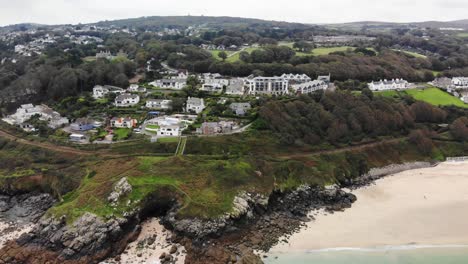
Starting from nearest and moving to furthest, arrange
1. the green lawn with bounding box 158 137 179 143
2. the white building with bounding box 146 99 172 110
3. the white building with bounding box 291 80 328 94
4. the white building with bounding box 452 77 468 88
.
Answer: the green lawn with bounding box 158 137 179 143 → the white building with bounding box 146 99 172 110 → the white building with bounding box 291 80 328 94 → the white building with bounding box 452 77 468 88

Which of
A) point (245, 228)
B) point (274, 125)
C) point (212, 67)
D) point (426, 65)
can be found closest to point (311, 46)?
point (426, 65)

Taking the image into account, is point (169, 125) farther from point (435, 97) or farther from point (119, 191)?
point (435, 97)

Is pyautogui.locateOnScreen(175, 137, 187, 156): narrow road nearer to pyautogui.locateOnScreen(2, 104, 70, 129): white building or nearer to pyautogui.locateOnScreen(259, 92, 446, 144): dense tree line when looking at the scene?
pyautogui.locateOnScreen(259, 92, 446, 144): dense tree line

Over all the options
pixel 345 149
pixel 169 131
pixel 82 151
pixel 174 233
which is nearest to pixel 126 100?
pixel 169 131

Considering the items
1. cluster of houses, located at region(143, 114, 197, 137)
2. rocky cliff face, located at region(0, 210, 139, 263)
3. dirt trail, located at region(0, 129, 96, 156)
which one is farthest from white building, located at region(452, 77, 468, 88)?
rocky cliff face, located at region(0, 210, 139, 263)

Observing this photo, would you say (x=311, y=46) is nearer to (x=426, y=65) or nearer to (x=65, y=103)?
(x=426, y=65)
